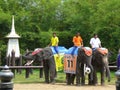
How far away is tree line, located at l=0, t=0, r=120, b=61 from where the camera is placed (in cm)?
3862

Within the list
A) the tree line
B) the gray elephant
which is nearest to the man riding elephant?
the gray elephant

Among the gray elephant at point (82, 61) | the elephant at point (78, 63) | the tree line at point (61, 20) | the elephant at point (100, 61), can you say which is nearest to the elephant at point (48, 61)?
the elephant at point (78, 63)

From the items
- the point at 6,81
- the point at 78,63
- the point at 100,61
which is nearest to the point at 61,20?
the point at 100,61

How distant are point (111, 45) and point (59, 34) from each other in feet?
22.8

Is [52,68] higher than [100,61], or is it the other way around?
[100,61]

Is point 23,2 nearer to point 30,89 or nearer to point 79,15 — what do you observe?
point 79,15

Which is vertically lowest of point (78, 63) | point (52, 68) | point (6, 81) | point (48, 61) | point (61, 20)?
point (6, 81)

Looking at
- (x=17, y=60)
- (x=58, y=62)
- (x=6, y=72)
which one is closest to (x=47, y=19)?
(x=17, y=60)

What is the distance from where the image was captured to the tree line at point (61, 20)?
38625mm

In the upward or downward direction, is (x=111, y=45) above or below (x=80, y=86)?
above

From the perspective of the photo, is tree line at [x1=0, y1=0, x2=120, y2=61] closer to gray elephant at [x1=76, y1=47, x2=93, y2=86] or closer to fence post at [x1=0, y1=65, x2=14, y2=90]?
gray elephant at [x1=76, y1=47, x2=93, y2=86]

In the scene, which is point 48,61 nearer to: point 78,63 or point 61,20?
point 78,63

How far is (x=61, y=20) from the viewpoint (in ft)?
152

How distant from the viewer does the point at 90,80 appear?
2098 cm
